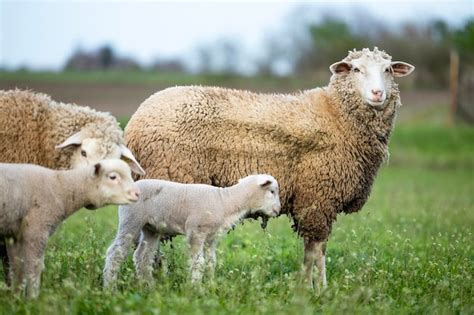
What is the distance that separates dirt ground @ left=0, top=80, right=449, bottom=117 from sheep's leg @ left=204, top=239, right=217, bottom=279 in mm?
24535

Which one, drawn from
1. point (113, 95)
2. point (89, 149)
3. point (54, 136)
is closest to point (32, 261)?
point (89, 149)

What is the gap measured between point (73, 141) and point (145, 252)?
4.14 ft

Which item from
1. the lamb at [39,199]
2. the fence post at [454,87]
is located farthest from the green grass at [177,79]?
the lamb at [39,199]

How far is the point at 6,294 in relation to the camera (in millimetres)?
6410

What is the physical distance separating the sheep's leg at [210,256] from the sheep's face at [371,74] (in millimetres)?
2462

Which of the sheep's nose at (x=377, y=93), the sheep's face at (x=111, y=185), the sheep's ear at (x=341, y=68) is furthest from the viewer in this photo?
the sheep's ear at (x=341, y=68)

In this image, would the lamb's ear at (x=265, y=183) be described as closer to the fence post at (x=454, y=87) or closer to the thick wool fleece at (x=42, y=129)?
the thick wool fleece at (x=42, y=129)

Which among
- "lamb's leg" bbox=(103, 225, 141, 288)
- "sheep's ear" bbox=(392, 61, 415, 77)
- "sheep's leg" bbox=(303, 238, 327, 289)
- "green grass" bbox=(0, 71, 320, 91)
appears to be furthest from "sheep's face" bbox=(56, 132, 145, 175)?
"green grass" bbox=(0, 71, 320, 91)

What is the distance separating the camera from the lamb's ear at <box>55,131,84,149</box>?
7084 millimetres

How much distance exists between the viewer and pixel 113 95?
39.0 metres

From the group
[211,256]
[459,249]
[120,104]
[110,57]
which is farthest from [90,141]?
[110,57]

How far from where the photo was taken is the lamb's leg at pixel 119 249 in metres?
7.38

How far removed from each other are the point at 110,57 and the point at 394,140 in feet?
114

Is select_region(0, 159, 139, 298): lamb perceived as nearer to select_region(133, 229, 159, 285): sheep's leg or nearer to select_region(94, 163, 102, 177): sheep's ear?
select_region(94, 163, 102, 177): sheep's ear
